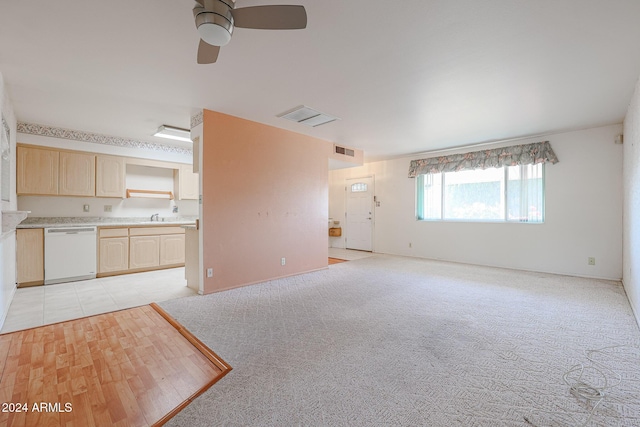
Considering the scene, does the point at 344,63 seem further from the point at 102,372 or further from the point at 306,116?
the point at 102,372

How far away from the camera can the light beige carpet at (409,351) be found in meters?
1.58

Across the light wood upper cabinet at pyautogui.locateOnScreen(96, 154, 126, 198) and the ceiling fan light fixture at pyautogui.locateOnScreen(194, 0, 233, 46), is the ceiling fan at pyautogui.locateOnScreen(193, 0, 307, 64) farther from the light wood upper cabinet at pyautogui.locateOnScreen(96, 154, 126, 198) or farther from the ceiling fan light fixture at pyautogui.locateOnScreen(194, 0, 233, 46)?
the light wood upper cabinet at pyautogui.locateOnScreen(96, 154, 126, 198)

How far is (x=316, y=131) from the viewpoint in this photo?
4887 mm

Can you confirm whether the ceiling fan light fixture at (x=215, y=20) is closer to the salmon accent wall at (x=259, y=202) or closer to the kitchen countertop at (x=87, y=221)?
the salmon accent wall at (x=259, y=202)

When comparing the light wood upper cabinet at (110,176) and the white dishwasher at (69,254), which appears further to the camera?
the light wood upper cabinet at (110,176)

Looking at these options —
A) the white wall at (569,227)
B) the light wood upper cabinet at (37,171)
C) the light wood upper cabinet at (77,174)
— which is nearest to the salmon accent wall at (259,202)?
the light wood upper cabinet at (77,174)

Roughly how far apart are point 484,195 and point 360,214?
3075 millimetres

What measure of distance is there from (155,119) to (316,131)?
2.50 metres

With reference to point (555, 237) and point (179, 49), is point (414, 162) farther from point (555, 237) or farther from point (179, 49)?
point (179, 49)

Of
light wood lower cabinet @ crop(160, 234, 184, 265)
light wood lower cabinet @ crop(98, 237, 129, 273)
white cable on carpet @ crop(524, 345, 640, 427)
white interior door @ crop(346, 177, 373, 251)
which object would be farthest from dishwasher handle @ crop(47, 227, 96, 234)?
white cable on carpet @ crop(524, 345, 640, 427)

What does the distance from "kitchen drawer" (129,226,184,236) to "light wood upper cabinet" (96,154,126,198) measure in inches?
29.5

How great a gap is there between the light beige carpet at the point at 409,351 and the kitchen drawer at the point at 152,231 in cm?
231

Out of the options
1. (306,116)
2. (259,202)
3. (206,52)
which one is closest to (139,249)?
(259,202)

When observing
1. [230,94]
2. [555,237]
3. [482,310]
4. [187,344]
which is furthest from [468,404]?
[555,237]
